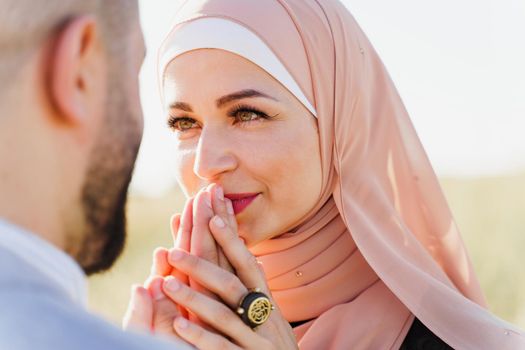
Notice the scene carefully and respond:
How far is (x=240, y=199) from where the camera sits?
2322 millimetres

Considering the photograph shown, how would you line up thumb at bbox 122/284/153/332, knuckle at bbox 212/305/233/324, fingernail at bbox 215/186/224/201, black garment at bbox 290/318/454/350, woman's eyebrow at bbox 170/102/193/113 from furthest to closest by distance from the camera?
black garment at bbox 290/318/454/350
woman's eyebrow at bbox 170/102/193/113
fingernail at bbox 215/186/224/201
knuckle at bbox 212/305/233/324
thumb at bbox 122/284/153/332

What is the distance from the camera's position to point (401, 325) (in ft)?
8.20

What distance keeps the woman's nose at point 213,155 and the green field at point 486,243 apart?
6349 millimetres

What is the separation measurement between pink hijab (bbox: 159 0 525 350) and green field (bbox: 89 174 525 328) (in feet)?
20.0

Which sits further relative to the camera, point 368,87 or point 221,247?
point 368,87

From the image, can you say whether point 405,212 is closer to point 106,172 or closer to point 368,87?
point 368,87

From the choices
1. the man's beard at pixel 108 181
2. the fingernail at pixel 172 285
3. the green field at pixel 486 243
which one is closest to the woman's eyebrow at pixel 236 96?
the fingernail at pixel 172 285

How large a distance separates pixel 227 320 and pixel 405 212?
3.58 ft

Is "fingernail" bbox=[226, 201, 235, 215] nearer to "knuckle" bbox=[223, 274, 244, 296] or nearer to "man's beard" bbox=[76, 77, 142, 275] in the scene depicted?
"knuckle" bbox=[223, 274, 244, 296]

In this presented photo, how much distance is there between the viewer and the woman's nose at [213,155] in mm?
2283

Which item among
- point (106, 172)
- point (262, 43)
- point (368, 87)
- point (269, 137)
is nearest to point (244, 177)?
point (269, 137)

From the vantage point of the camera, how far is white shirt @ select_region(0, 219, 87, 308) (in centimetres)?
98

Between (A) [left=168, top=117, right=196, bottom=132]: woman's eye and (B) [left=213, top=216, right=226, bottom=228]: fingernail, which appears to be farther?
(A) [left=168, top=117, right=196, bottom=132]: woman's eye

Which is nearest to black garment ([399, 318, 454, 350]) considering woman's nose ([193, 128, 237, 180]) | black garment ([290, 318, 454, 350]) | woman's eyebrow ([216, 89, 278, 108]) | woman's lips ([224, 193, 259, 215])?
black garment ([290, 318, 454, 350])
